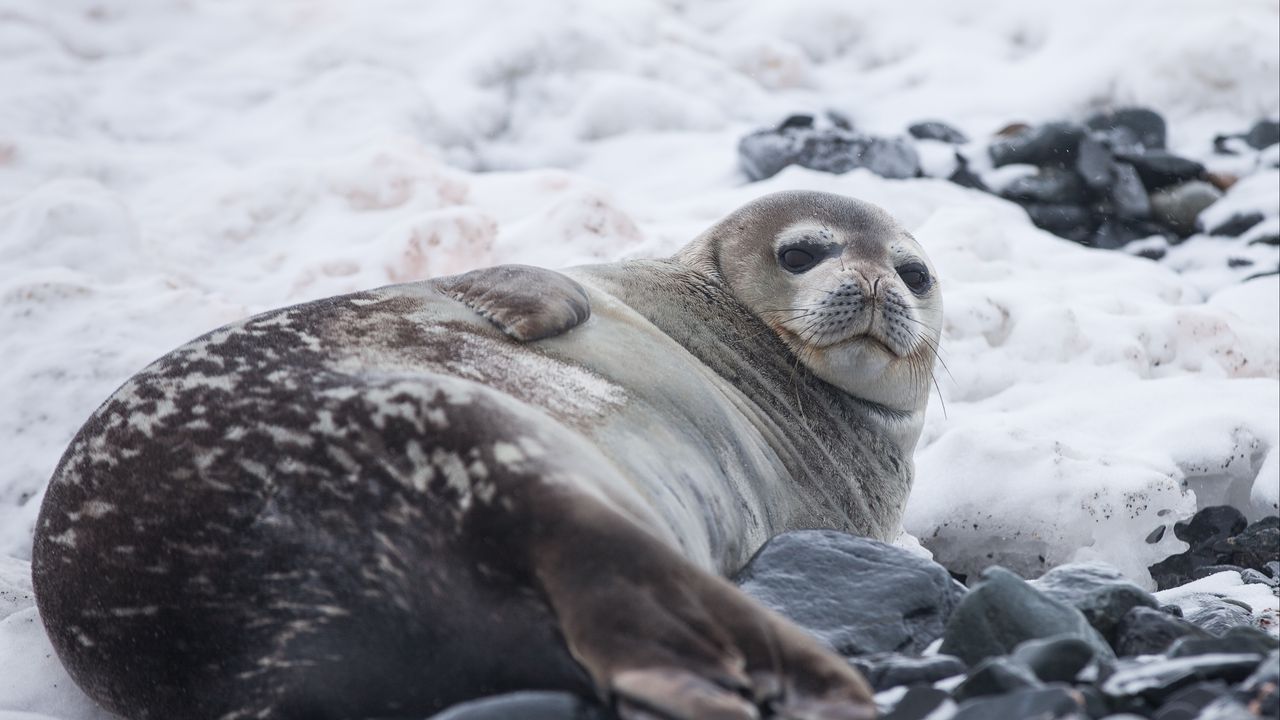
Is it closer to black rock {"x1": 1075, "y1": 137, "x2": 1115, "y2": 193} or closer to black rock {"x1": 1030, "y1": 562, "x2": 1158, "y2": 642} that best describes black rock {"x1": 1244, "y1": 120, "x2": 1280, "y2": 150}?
black rock {"x1": 1075, "y1": 137, "x2": 1115, "y2": 193}

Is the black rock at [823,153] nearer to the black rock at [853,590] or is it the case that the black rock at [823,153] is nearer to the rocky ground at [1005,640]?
the rocky ground at [1005,640]

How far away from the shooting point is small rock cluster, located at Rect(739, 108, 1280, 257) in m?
7.09

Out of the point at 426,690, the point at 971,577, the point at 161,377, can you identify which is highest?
the point at 161,377

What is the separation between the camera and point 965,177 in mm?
7320

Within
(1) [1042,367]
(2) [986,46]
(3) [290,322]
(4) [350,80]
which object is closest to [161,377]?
(3) [290,322]

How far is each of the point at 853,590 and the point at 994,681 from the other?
2.28ft

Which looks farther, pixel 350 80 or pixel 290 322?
pixel 350 80

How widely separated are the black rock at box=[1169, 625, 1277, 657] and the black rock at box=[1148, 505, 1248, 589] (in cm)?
185

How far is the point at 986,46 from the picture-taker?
9.49 m

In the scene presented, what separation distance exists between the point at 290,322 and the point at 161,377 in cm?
28

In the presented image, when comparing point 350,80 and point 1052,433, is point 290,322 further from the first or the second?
point 350,80

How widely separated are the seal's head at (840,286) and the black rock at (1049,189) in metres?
3.66

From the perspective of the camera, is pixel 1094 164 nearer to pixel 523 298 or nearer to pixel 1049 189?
pixel 1049 189

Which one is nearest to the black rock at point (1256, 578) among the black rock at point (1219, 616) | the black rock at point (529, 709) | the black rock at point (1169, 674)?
the black rock at point (1219, 616)
